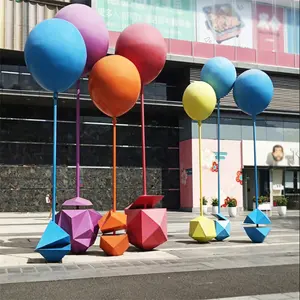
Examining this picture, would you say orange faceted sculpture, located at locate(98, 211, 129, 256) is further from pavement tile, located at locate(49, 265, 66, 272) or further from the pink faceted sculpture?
pavement tile, located at locate(49, 265, 66, 272)

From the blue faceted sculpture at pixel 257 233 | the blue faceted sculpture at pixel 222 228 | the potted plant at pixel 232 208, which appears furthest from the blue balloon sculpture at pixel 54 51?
the potted plant at pixel 232 208

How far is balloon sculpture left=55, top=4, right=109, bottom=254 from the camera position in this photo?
9.05m

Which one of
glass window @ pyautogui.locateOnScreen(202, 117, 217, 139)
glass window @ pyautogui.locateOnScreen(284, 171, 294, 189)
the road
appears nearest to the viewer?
the road

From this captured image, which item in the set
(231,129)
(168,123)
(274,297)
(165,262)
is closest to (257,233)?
(165,262)

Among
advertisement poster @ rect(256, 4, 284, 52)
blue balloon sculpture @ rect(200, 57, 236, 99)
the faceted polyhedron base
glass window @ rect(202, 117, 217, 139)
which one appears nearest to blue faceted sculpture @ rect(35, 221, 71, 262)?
the faceted polyhedron base

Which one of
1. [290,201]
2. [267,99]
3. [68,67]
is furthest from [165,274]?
[290,201]

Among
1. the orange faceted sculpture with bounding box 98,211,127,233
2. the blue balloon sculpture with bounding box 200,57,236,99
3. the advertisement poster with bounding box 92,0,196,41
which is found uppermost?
the advertisement poster with bounding box 92,0,196,41

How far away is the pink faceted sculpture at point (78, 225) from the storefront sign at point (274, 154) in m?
20.2

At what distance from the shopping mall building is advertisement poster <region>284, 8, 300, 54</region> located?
0.30 meters

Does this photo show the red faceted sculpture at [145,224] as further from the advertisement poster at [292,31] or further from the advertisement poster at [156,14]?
the advertisement poster at [292,31]

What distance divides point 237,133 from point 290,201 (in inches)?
247

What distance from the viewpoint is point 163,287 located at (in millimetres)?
6344

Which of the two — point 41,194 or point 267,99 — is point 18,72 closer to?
point 41,194

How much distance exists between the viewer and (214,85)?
39.7 feet
